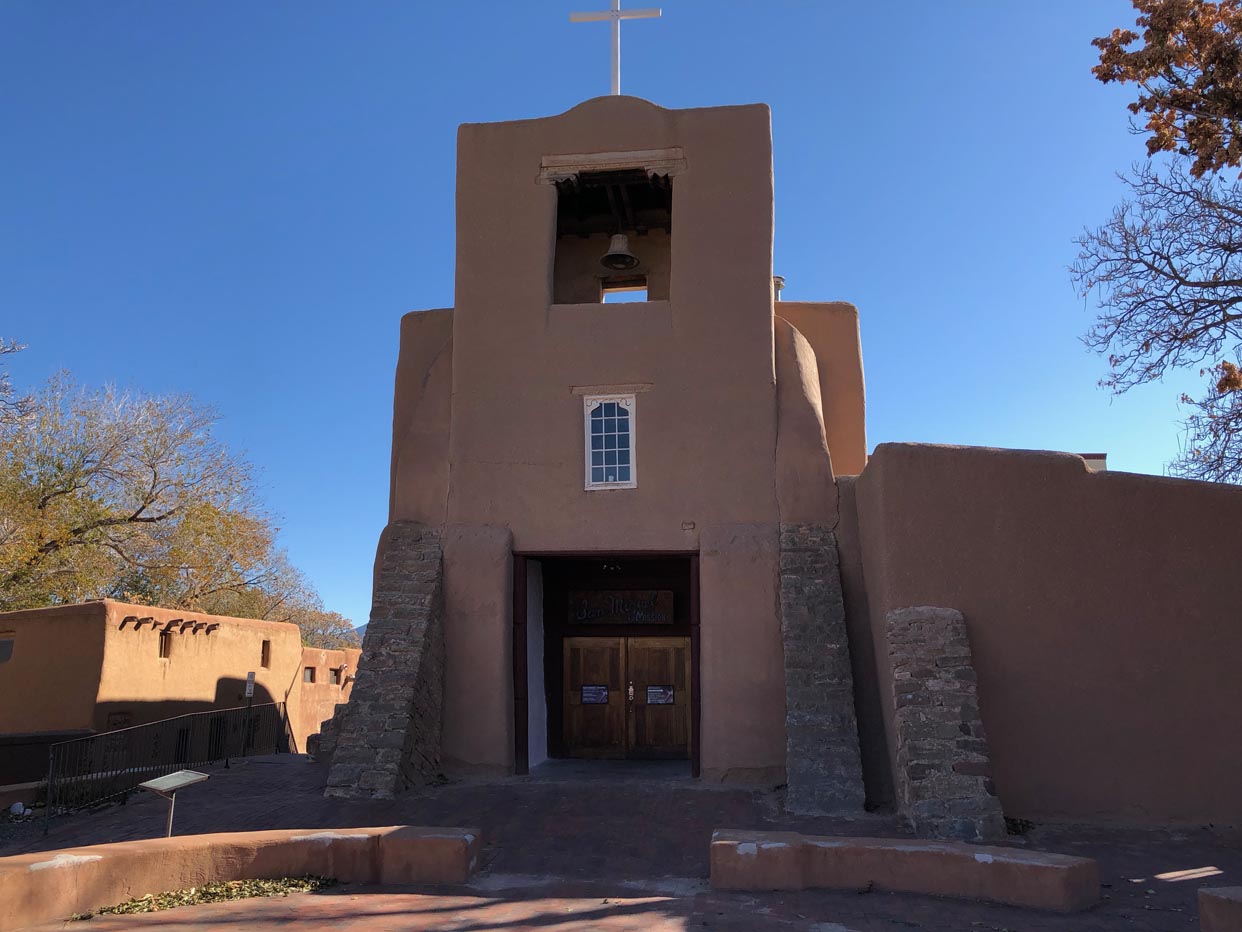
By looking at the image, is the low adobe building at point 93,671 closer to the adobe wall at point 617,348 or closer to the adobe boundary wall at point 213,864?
the adobe wall at point 617,348

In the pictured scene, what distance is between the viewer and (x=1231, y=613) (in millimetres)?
10570

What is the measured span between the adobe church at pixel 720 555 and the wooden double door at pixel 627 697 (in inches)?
1.4

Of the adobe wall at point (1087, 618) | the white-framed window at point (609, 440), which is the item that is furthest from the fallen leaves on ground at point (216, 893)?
the white-framed window at point (609, 440)

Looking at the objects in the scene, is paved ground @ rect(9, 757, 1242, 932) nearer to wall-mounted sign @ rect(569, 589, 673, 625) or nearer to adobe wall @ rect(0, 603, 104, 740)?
wall-mounted sign @ rect(569, 589, 673, 625)

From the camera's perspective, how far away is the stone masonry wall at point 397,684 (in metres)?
11.8

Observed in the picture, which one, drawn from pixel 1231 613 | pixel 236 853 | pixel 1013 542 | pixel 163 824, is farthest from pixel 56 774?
pixel 1231 613

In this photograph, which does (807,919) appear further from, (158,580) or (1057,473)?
(158,580)

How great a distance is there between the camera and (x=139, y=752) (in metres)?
14.4

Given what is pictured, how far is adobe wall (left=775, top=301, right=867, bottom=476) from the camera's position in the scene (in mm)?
15531

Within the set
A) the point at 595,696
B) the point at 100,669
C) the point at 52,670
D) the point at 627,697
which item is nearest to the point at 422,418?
the point at 595,696

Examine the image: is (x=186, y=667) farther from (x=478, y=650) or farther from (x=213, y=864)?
(x=213, y=864)

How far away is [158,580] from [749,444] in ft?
69.6

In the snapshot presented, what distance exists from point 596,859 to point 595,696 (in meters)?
6.30

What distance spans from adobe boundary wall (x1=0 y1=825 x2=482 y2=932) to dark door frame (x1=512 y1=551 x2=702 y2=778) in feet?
14.5
